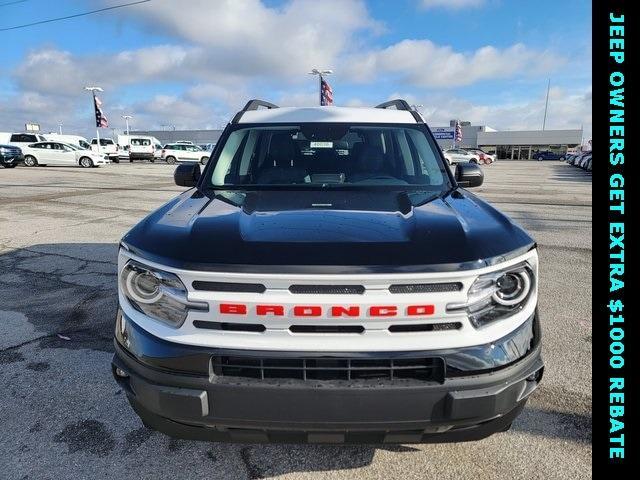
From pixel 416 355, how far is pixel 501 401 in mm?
405

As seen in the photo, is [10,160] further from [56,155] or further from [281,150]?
[281,150]

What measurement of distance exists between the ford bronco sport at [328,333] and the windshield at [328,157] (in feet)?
3.95

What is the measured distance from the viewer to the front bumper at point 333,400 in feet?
5.51

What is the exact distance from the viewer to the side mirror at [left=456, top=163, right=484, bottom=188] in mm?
3463

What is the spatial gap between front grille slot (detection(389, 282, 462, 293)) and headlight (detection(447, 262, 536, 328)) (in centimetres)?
6

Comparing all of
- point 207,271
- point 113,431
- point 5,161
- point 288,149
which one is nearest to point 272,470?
point 113,431

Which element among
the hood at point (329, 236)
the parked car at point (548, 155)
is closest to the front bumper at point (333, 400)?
the hood at point (329, 236)

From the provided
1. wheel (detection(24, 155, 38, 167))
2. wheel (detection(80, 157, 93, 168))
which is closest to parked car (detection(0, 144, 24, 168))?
wheel (detection(24, 155, 38, 167))

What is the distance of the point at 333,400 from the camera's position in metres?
1.68

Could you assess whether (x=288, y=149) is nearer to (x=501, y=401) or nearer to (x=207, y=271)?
(x=207, y=271)

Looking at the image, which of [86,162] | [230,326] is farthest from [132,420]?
[86,162]

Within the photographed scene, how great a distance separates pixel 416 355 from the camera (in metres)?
1.69

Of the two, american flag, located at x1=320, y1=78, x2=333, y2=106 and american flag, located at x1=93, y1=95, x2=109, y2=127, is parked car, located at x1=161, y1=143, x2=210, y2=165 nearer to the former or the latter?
american flag, located at x1=93, y1=95, x2=109, y2=127
